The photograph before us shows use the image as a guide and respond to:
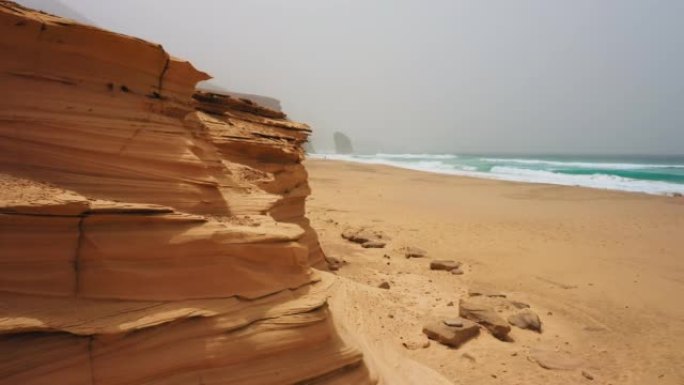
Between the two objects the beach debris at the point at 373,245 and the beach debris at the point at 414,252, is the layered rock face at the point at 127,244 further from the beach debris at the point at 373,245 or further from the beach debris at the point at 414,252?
the beach debris at the point at 373,245

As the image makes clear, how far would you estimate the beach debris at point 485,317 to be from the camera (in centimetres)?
649

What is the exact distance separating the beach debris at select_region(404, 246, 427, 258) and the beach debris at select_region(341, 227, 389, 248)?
0.72 m

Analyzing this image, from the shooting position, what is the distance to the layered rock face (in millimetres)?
2865

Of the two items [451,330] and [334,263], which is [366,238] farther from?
[451,330]

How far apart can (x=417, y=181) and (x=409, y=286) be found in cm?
2351

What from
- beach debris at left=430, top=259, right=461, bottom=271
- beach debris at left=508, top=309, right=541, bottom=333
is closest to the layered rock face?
beach debris at left=508, top=309, right=541, bottom=333

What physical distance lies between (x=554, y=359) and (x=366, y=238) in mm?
6347

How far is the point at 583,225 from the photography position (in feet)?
52.9

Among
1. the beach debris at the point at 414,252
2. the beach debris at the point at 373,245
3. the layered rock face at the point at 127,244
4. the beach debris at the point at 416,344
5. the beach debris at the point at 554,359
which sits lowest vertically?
the beach debris at the point at 554,359

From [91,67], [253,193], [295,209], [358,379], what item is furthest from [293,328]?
[295,209]

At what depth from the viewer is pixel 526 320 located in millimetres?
7016

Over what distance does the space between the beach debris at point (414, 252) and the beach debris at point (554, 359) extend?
15.4 feet

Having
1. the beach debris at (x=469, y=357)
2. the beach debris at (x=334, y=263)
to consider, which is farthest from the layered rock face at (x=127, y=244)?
the beach debris at (x=334, y=263)

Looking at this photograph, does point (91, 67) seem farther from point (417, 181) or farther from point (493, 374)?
point (417, 181)
